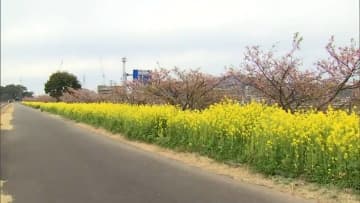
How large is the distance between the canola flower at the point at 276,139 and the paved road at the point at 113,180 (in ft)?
3.11

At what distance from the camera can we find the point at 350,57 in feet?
42.9

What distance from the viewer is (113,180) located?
1105 centimetres

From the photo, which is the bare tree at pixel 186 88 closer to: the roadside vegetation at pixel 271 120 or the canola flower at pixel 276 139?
the roadside vegetation at pixel 271 120

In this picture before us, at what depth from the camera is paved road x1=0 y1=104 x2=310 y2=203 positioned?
9242mm

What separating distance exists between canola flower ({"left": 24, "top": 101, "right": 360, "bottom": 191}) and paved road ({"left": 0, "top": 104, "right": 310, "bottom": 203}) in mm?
946

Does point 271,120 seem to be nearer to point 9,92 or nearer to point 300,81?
point 300,81

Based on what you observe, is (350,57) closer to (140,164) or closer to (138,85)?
(140,164)

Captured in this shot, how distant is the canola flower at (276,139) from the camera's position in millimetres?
9352

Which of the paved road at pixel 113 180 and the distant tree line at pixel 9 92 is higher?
the distant tree line at pixel 9 92

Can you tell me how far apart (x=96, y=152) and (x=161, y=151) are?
200 cm

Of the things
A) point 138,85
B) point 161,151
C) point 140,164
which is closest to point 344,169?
point 140,164

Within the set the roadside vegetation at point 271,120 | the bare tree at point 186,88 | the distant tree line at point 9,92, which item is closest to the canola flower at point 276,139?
the roadside vegetation at point 271,120

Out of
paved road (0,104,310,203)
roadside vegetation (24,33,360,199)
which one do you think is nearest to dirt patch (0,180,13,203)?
paved road (0,104,310,203)

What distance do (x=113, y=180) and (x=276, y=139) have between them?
10.8 ft
